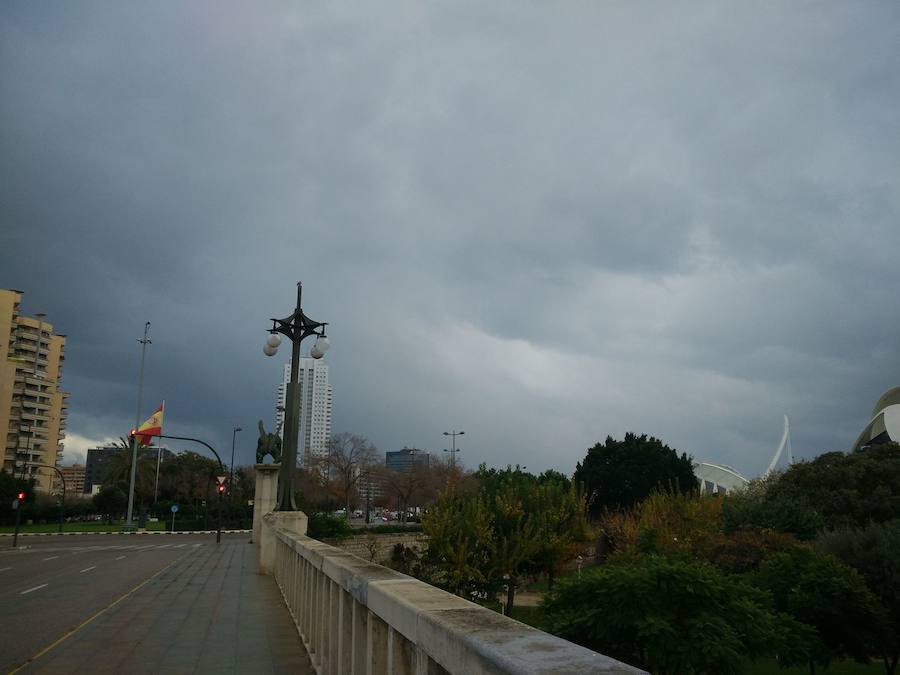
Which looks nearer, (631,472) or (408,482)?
(631,472)

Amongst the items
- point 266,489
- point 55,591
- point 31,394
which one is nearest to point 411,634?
point 55,591

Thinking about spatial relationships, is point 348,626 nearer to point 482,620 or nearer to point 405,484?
point 482,620

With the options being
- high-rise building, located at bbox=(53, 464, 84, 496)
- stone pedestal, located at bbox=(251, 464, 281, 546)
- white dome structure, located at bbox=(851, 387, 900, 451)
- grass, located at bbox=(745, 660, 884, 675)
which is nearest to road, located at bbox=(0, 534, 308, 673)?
stone pedestal, located at bbox=(251, 464, 281, 546)

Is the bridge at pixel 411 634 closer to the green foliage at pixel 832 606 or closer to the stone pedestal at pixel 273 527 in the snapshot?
the stone pedestal at pixel 273 527

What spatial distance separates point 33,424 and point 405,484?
57.9m

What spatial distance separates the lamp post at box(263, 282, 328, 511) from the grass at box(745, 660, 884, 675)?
11891mm

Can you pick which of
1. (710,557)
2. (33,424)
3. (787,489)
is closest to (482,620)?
(710,557)

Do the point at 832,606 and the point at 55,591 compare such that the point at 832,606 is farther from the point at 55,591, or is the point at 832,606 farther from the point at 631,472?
the point at 631,472

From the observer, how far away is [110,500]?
243 feet

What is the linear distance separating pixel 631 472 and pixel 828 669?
4252 cm

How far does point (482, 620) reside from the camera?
2.50 m

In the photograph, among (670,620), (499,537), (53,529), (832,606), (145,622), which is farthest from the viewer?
(53,529)

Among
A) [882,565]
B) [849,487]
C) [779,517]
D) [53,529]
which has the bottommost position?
[53,529]

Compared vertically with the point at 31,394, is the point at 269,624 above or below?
below
